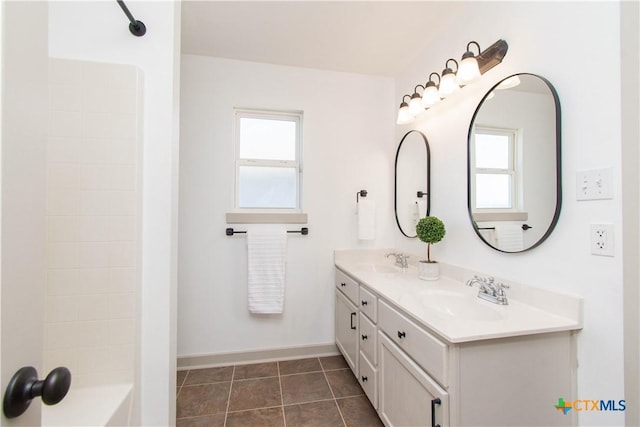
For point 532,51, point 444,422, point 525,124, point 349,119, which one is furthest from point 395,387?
point 349,119

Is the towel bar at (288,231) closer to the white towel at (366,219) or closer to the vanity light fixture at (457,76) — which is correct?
the white towel at (366,219)

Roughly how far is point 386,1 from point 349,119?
0.88 metres

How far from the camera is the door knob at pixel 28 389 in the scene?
37 cm

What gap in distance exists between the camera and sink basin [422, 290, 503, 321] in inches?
49.1

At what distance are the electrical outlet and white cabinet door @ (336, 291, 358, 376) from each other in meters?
1.22

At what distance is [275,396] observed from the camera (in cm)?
175

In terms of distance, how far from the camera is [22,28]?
1.28ft

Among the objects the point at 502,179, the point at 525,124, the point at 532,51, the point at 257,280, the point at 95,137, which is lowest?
the point at 257,280

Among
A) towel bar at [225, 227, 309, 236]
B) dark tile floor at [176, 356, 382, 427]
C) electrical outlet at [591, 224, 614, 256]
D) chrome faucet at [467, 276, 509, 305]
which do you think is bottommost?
dark tile floor at [176, 356, 382, 427]

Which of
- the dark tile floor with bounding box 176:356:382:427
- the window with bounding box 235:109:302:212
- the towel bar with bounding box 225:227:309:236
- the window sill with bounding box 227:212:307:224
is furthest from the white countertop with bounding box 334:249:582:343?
the window with bounding box 235:109:302:212

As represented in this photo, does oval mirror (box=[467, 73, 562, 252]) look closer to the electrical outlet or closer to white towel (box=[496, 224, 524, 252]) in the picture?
white towel (box=[496, 224, 524, 252])

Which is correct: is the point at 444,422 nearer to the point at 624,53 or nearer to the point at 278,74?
the point at 624,53

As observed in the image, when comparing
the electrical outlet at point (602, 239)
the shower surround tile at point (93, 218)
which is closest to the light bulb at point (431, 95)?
the electrical outlet at point (602, 239)

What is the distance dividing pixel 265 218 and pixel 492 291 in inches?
61.9
